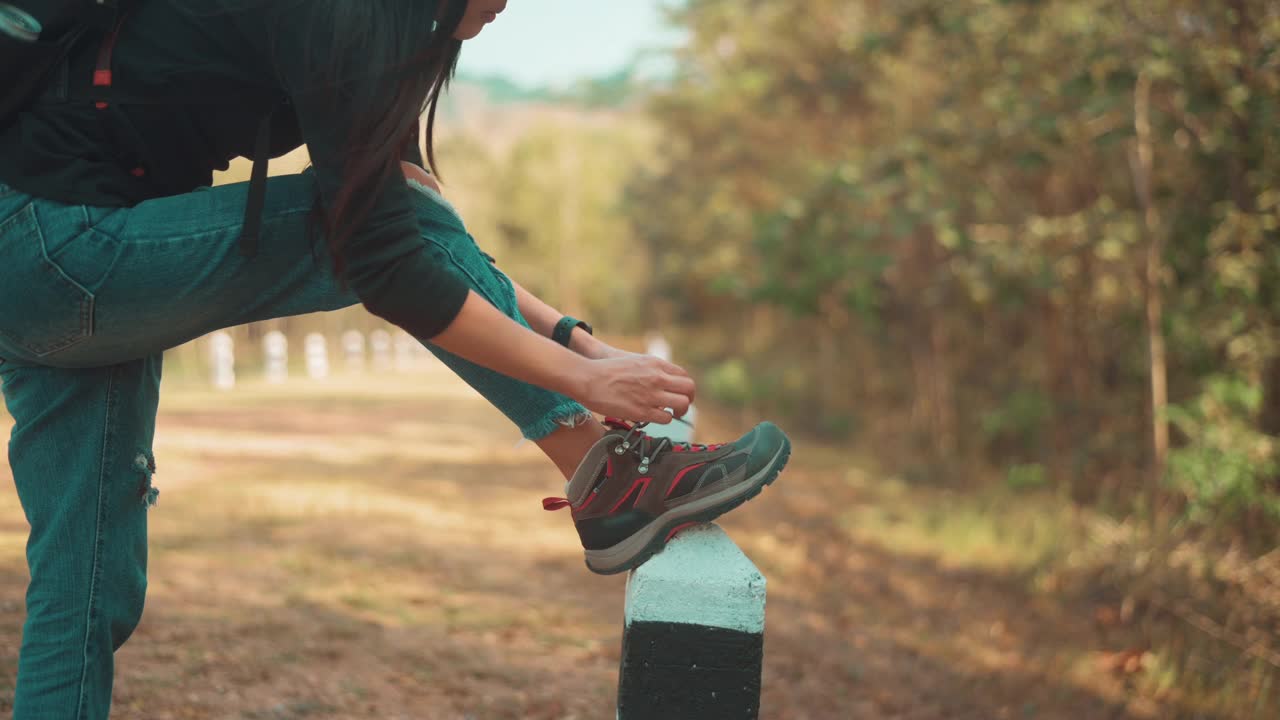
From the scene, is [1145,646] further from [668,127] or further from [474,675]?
[668,127]

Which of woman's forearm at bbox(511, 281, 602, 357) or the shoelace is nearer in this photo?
the shoelace

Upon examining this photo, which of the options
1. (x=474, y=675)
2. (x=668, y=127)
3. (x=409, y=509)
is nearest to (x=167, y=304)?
(x=474, y=675)

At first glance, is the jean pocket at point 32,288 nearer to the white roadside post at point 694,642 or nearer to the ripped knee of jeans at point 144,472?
the ripped knee of jeans at point 144,472

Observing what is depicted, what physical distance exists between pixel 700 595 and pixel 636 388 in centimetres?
48

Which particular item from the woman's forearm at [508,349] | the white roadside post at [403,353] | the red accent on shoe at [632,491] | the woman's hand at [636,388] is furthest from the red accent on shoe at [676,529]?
the white roadside post at [403,353]

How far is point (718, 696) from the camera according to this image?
6.86 ft

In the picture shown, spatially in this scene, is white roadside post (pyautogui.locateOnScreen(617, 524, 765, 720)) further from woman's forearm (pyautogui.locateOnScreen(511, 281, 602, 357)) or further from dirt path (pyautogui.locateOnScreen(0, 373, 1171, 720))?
dirt path (pyautogui.locateOnScreen(0, 373, 1171, 720))

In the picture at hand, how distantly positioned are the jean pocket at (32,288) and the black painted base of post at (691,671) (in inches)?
44.9

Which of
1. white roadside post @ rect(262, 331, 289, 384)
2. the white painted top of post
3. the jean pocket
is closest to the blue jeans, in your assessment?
the jean pocket

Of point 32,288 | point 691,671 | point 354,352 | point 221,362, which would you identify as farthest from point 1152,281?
point 354,352

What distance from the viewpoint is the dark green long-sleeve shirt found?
163 cm

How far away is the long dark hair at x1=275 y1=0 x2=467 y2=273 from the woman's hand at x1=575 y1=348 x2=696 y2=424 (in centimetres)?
47

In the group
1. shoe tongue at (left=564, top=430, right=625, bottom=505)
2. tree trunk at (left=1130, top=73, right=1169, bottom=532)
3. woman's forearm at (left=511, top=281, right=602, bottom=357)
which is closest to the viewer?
shoe tongue at (left=564, top=430, right=625, bottom=505)

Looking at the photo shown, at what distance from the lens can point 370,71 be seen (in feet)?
5.16
